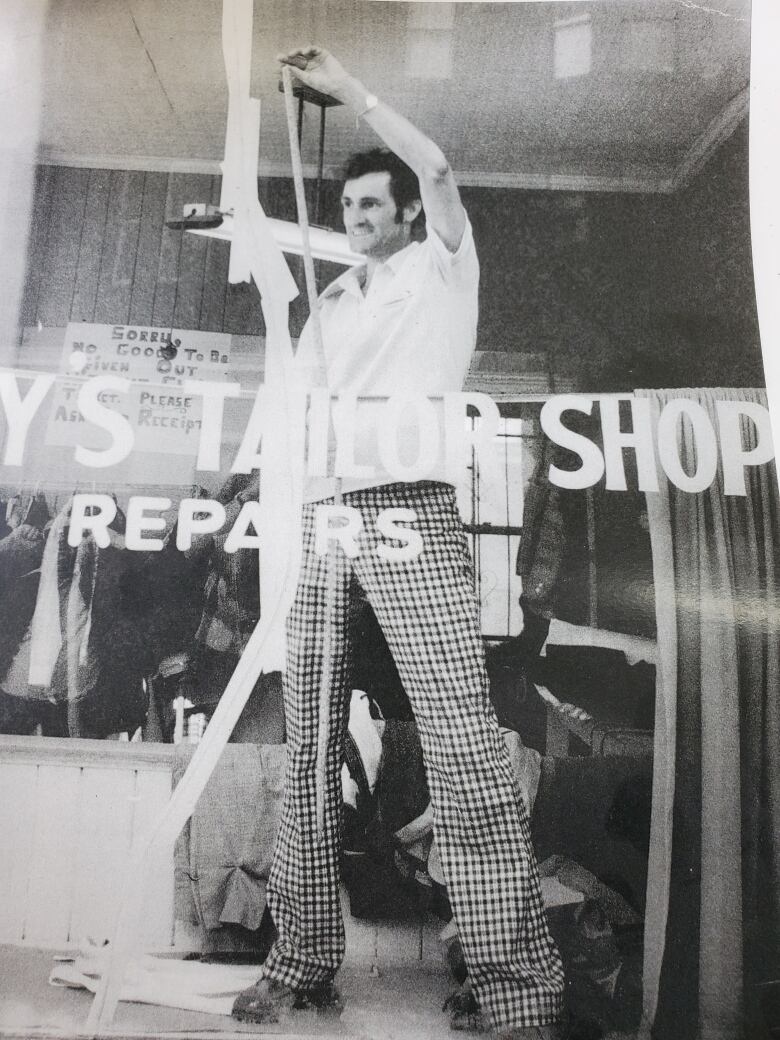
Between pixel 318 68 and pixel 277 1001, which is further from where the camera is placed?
pixel 318 68

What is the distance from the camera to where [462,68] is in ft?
2.56

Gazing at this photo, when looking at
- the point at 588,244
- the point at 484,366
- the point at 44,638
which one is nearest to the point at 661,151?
the point at 588,244

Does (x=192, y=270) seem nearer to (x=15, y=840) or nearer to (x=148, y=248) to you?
(x=148, y=248)

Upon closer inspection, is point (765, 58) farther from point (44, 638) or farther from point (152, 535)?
point (44, 638)

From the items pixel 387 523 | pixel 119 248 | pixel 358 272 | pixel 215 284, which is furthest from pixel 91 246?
pixel 387 523

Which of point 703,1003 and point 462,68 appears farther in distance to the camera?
point 462,68

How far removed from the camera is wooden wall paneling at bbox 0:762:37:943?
2.05ft

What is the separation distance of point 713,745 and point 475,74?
0.80 m

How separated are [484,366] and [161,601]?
43 centimetres

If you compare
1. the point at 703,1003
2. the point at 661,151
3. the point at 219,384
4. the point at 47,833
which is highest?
the point at 661,151

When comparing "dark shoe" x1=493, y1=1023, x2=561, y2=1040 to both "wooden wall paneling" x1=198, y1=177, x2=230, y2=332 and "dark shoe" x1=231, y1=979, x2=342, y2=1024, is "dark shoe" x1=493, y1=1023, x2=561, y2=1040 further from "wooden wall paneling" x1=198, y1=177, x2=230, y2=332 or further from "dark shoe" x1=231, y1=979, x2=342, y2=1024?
"wooden wall paneling" x1=198, y1=177, x2=230, y2=332

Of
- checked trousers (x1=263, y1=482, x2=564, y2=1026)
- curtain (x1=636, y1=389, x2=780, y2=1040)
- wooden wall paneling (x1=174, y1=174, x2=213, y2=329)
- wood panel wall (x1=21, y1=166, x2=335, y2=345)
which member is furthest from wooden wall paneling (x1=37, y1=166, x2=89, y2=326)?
curtain (x1=636, y1=389, x2=780, y2=1040)

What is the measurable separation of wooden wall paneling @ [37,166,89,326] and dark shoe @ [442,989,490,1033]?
2.63ft

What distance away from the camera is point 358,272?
74 centimetres
